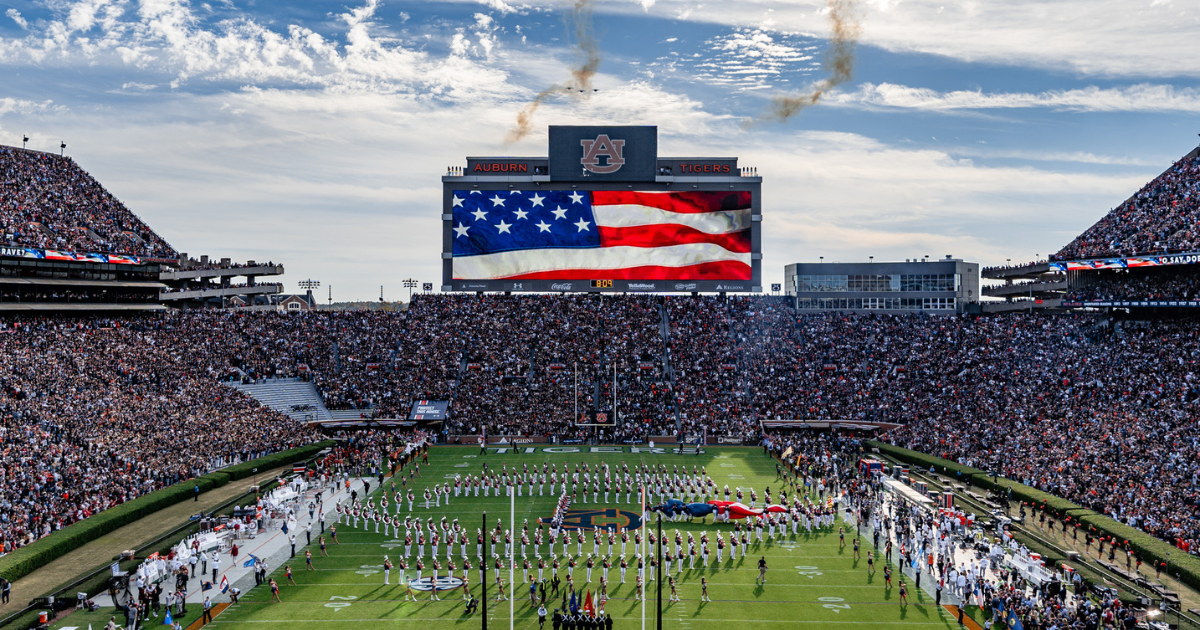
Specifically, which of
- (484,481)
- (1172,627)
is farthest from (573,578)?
(1172,627)

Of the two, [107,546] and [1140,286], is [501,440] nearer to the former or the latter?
[107,546]

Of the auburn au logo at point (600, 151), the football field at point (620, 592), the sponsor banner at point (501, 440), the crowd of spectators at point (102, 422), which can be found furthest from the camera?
the auburn au logo at point (600, 151)

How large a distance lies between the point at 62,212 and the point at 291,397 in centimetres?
1554

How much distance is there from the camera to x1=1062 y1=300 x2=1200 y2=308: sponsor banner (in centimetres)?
4178

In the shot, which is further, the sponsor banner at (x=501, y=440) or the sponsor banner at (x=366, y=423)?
the sponsor banner at (x=366, y=423)

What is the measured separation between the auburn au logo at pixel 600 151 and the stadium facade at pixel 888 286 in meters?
19.9

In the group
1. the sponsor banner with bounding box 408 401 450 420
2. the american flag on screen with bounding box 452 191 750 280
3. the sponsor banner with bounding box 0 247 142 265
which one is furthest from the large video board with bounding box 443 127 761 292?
the sponsor banner with bounding box 0 247 142 265

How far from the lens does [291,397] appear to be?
166ft

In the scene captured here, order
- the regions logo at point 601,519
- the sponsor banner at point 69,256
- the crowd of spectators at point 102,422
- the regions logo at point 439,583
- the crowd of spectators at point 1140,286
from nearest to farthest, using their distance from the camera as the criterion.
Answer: the regions logo at point 439,583
the regions logo at point 601,519
the crowd of spectators at point 102,422
the sponsor banner at point 69,256
the crowd of spectators at point 1140,286

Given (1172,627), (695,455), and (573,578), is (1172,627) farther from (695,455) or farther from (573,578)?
(695,455)

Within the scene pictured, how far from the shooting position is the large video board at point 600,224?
56188mm

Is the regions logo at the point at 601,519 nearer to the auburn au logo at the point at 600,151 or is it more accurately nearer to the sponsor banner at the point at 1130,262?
the sponsor banner at the point at 1130,262

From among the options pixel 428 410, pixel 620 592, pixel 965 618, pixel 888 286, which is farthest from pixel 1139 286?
pixel 428 410

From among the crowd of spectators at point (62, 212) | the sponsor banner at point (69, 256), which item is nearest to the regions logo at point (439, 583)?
the sponsor banner at point (69, 256)
